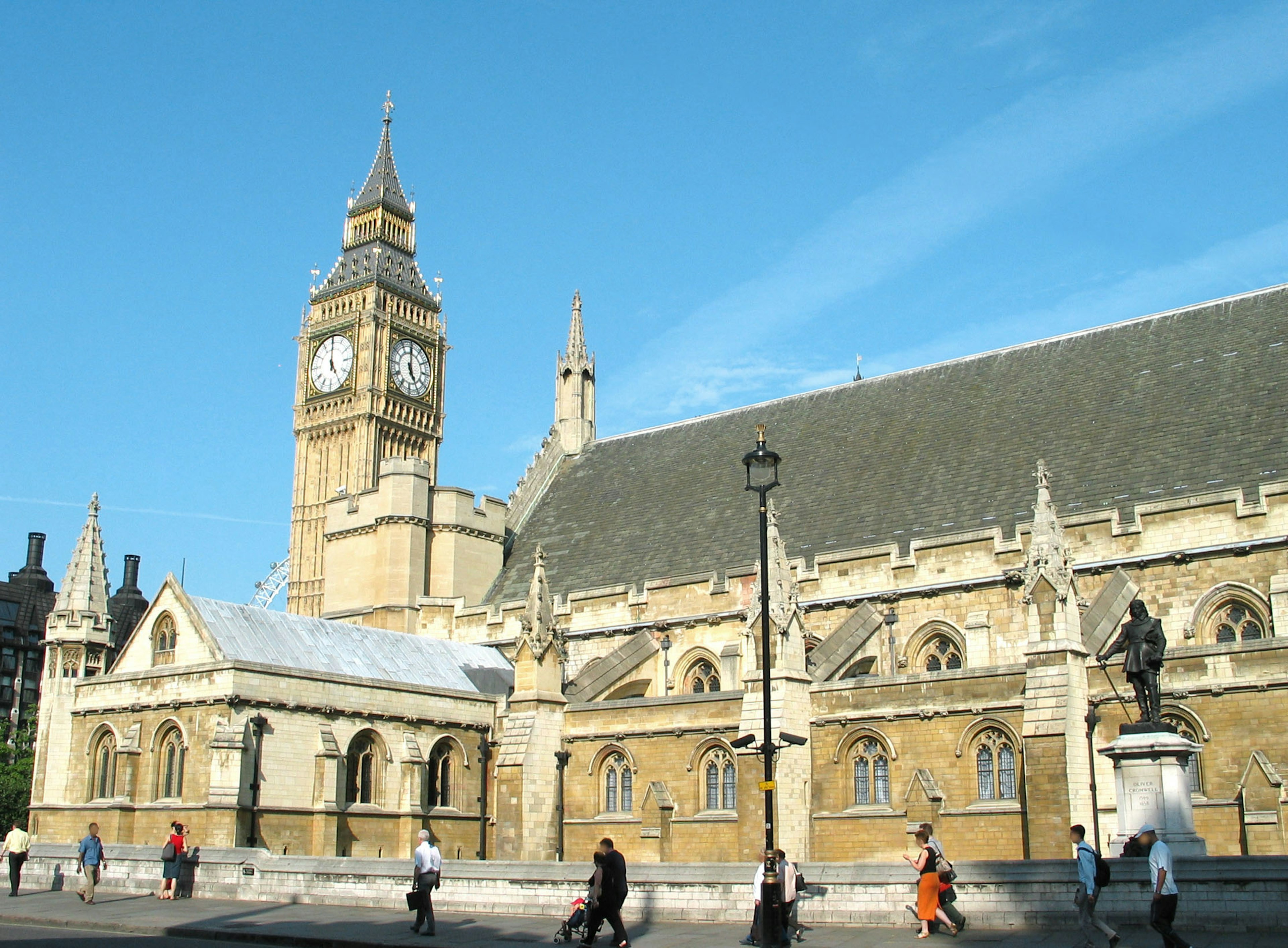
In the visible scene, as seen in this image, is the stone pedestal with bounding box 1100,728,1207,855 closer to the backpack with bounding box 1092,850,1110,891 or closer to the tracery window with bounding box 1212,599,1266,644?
the backpack with bounding box 1092,850,1110,891

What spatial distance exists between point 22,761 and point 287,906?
4987cm

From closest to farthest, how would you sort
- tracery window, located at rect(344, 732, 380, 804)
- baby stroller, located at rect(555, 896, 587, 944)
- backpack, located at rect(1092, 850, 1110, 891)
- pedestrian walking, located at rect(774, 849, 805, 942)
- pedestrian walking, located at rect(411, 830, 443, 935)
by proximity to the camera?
backpack, located at rect(1092, 850, 1110, 891), baby stroller, located at rect(555, 896, 587, 944), pedestrian walking, located at rect(774, 849, 805, 942), pedestrian walking, located at rect(411, 830, 443, 935), tracery window, located at rect(344, 732, 380, 804)

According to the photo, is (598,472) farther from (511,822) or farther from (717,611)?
(511,822)

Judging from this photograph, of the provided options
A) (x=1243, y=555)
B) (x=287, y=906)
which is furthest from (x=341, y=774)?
(x=1243, y=555)

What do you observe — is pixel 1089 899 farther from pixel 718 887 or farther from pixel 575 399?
pixel 575 399

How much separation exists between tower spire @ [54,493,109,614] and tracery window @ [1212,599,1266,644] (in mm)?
30678

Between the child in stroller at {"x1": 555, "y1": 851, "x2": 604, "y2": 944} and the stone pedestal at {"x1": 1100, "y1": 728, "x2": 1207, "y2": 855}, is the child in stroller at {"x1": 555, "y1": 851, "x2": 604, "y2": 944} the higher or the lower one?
the lower one

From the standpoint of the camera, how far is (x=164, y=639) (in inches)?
1352

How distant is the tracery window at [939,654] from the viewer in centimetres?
3225

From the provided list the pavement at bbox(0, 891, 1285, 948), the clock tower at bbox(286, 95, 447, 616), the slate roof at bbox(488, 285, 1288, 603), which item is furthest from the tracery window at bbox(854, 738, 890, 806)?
the clock tower at bbox(286, 95, 447, 616)

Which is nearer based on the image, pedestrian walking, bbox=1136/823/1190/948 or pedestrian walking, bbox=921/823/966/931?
pedestrian walking, bbox=1136/823/1190/948

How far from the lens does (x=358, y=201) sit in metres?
87.1

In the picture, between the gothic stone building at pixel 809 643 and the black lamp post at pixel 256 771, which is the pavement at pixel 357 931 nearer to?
the black lamp post at pixel 256 771

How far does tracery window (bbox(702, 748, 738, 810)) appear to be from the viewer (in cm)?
3000
